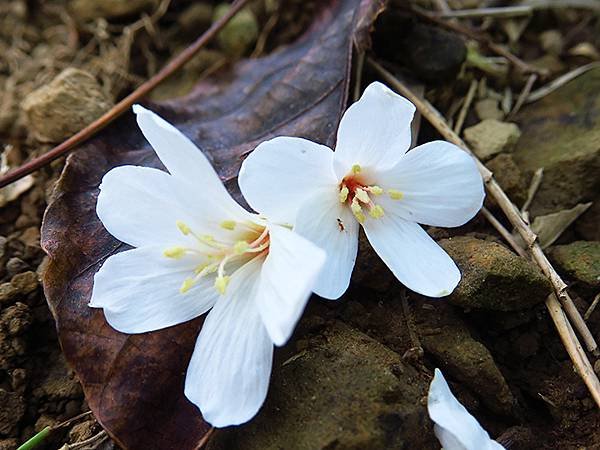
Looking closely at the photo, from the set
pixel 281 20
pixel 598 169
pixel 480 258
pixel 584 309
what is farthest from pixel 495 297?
pixel 281 20

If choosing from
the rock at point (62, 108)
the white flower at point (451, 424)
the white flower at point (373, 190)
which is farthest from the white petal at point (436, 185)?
the rock at point (62, 108)

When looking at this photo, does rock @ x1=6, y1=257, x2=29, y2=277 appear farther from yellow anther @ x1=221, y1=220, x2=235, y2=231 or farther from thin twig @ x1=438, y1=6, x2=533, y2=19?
thin twig @ x1=438, y1=6, x2=533, y2=19

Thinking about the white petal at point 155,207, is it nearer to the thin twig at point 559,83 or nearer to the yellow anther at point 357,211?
the yellow anther at point 357,211

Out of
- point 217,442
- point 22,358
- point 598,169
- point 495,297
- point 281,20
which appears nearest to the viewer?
point 217,442

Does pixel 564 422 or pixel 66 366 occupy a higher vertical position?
pixel 66 366

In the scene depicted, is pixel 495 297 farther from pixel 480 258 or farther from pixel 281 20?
pixel 281 20

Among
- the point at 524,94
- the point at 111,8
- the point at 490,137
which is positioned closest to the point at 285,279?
the point at 490,137
